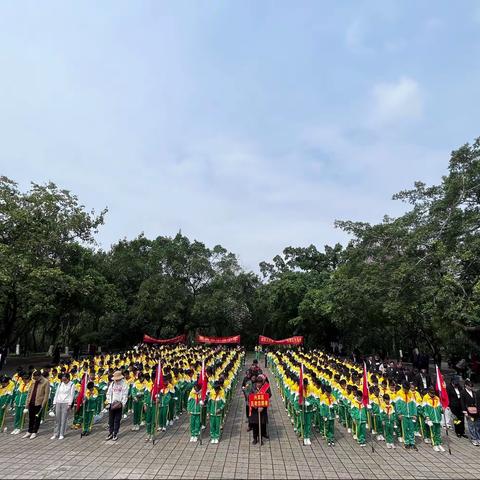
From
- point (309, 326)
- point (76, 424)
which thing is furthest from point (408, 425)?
point (309, 326)

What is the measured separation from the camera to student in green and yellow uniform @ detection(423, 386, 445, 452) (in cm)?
823

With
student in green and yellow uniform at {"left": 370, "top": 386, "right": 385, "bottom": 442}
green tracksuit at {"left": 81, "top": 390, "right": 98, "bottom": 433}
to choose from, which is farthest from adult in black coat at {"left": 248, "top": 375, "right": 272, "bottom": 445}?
green tracksuit at {"left": 81, "top": 390, "right": 98, "bottom": 433}

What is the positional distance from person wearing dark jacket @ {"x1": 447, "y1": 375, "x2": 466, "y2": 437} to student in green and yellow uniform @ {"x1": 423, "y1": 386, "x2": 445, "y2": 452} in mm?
1220

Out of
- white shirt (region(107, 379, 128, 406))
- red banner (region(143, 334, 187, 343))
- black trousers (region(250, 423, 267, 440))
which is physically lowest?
black trousers (region(250, 423, 267, 440))

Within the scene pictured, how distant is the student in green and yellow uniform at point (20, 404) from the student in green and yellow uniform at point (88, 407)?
4.40 ft

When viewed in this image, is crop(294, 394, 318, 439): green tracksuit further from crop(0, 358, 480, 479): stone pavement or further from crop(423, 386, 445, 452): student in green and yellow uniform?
crop(423, 386, 445, 452): student in green and yellow uniform

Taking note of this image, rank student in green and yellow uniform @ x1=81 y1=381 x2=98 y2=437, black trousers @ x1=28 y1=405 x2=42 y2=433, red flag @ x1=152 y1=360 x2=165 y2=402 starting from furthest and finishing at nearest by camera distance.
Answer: student in green and yellow uniform @ x1=81 y1=381 x2=98 y2=437 < red flag @ x1=152 y1=360 x2=165 y2=402 < black trousers @ x1=28 y1=405 x2=42 y2=433

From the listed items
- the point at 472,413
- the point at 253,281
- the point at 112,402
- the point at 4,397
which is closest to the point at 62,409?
the point at 112,402

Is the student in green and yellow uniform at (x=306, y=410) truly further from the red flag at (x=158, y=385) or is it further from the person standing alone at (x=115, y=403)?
the person standing alone at (x=115, y=403)

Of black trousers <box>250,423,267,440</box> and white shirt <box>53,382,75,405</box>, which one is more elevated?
white shirt <box>53,382,75,405</box>

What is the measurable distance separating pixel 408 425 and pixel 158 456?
5.20m

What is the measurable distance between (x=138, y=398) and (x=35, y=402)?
7.44 feet

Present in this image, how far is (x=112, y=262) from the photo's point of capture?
32.5 meters

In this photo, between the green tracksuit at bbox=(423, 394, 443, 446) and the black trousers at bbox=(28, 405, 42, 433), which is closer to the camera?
the green tracksuit at bbox=(423, 394, 443, 446)
